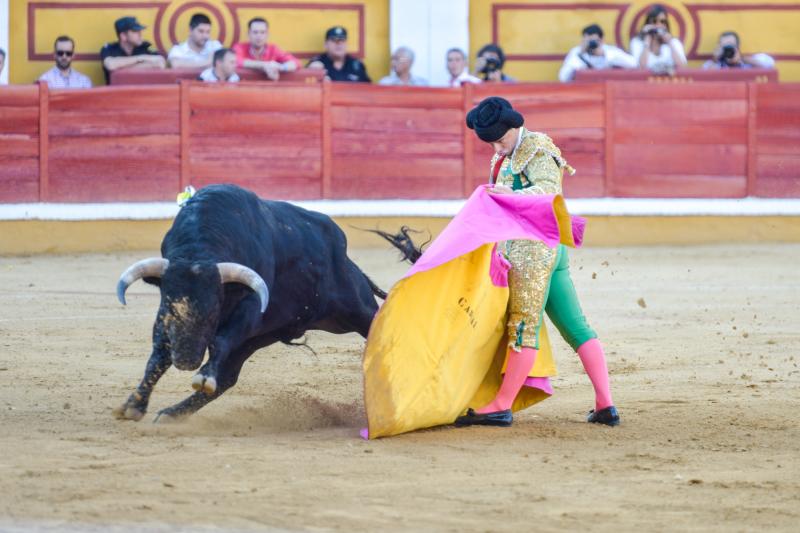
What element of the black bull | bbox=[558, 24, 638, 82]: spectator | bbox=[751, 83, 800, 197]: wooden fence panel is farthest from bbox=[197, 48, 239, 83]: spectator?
the black bull

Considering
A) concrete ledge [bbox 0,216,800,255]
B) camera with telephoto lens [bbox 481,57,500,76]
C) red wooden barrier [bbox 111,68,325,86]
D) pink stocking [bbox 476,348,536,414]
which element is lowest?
pink stocking [bbox 476,348,536,414]

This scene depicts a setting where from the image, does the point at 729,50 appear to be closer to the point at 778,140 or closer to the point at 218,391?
the point at 778,140

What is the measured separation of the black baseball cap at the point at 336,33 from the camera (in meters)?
10.3

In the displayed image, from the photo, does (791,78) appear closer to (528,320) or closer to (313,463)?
(528,320)

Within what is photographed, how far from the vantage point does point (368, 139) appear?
10477mm

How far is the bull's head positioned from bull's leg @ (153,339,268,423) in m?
0.20

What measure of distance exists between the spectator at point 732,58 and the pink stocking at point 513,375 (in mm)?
7225

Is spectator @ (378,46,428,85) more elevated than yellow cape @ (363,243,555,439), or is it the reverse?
Result: spectator @ (378,46,428,85)

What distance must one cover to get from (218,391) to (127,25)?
5885mm

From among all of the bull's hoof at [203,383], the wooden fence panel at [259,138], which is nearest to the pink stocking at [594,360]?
the bull's hoof at [203,383]

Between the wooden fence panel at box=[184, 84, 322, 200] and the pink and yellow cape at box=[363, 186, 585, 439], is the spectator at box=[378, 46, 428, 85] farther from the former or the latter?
the pink and yellow cape at box=[363, 186, 585, 439]

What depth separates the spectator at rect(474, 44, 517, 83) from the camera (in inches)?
413

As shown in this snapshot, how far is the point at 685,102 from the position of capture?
1073cm

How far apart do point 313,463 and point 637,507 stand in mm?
856
